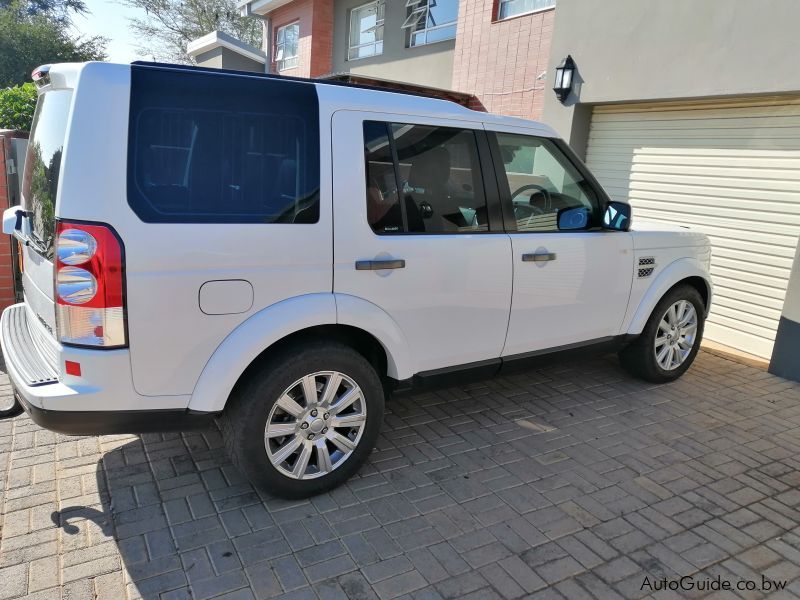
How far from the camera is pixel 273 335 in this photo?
280 centimetres

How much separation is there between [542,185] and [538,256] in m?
0.57

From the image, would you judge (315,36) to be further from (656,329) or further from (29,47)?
(29,47)

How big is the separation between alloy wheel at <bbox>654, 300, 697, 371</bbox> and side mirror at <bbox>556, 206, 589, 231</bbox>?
134 centimetres

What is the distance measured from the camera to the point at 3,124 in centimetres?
879

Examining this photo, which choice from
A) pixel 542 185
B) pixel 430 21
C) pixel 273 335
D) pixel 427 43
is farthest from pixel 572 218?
pixel 430 21

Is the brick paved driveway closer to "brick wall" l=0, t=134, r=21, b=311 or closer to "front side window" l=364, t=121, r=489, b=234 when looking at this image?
"front side window" l=364, t=121, r=489, b=234

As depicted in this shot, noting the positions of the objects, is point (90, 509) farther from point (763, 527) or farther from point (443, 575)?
point (763, 527)

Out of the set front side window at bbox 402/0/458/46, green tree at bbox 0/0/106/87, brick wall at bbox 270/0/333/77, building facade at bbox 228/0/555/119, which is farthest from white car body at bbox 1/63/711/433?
green tree at bbox 0/0/106/87

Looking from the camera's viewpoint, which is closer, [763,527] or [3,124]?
[763,527]

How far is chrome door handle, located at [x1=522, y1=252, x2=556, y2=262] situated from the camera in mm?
3711

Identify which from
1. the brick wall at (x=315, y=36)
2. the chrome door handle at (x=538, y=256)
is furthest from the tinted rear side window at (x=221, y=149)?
the brick wall at (x=315, y=36)

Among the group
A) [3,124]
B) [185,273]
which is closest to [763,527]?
[185,273]

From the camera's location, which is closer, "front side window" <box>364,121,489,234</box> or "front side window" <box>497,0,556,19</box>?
"front side window" <box>364,121,489,234</box>

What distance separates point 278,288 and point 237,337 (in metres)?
0.30
